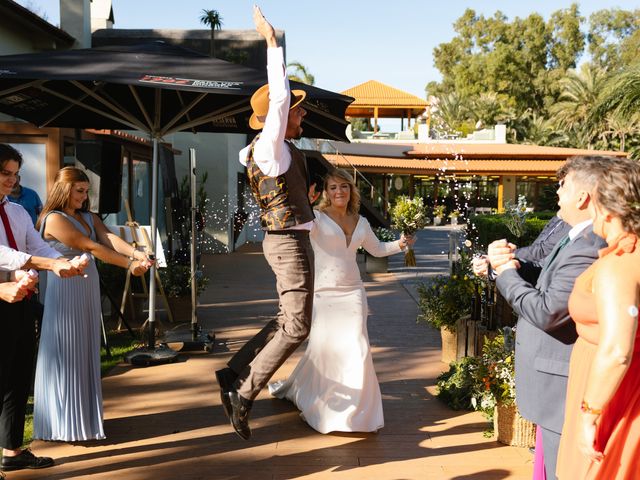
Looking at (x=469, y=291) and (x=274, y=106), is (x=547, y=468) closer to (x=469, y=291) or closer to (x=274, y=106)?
(x=274, y=106)

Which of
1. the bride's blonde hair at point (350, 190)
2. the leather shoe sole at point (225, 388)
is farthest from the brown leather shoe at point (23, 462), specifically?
the bride's blonde hair at point (350, 190)

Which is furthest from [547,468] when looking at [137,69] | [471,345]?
[137,69]

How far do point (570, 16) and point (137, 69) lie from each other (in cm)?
6446

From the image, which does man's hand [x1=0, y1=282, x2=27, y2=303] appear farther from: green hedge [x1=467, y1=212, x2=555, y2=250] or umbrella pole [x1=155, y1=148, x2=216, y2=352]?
green hedge [x1=467, y1=212, x2=555, y2=250]

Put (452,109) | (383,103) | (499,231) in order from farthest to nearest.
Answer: (452,109), (383,103), (499,231)

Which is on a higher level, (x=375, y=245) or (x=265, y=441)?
(x=375, y=245)

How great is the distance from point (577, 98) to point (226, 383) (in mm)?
56994

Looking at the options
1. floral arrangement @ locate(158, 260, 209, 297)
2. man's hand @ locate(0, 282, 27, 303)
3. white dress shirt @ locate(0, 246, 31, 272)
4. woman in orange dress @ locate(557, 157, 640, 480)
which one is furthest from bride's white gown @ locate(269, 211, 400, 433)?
floral arrangement @ locate(158, 260, 209, 297)

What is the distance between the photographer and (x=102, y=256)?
A: 169 inches

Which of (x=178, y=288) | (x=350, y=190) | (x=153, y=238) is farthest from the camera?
(x=178, y=288)

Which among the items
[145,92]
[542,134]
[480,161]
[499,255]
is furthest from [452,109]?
[499,255]

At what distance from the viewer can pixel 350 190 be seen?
16.3ft

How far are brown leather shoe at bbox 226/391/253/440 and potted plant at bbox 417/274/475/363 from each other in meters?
2.86

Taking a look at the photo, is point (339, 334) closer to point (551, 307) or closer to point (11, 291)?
point (11, 291)
